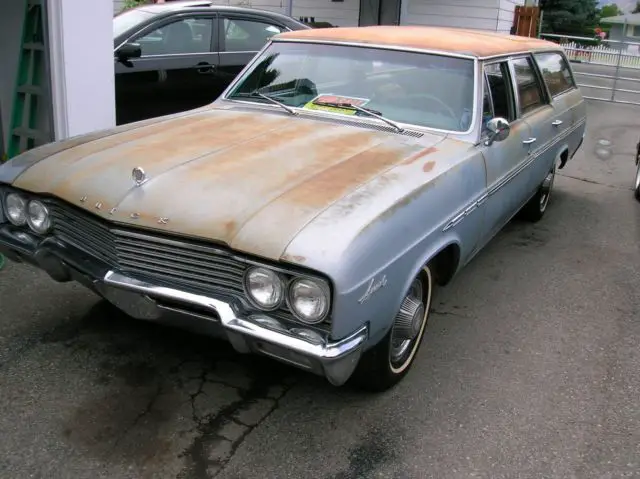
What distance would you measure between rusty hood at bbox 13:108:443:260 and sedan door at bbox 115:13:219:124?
3.06 meters

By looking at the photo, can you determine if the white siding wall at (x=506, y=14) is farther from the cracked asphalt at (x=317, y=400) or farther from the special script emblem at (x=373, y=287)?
the special script emblem at (x=373, y=287)

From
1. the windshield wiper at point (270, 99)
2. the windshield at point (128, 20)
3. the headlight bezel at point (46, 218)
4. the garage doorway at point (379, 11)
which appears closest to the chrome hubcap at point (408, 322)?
the windshield wiper at point (270, 99)

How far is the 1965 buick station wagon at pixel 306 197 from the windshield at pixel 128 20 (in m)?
2.74

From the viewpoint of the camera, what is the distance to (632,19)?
169ft

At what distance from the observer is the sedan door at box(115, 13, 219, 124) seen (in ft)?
21.9

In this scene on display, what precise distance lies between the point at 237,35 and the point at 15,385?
5241 mm

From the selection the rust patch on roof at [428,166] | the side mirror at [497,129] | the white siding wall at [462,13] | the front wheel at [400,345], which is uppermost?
the white siding wall at [462,13]

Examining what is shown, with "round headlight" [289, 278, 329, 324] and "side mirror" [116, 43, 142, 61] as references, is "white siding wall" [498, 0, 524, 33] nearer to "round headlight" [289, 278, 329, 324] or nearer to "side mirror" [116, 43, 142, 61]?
"side mirror" [116, 43, 142, 61]

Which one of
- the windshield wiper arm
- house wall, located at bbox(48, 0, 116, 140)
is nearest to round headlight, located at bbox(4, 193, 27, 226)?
the windshield wiper arm

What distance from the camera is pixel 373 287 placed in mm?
2598

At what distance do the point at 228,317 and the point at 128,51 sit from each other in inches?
184

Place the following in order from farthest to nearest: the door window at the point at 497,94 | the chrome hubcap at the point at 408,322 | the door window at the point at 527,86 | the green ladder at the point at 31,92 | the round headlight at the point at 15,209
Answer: the green ladder at the point at 31,92
the door window at the point at 527,86
the door window at the point at 497,94
the round headlight at the point at 15,209
the chrome hubcap at the point at 408,322

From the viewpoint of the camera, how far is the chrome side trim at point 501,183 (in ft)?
11.0

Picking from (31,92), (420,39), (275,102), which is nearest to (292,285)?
(275,102)
